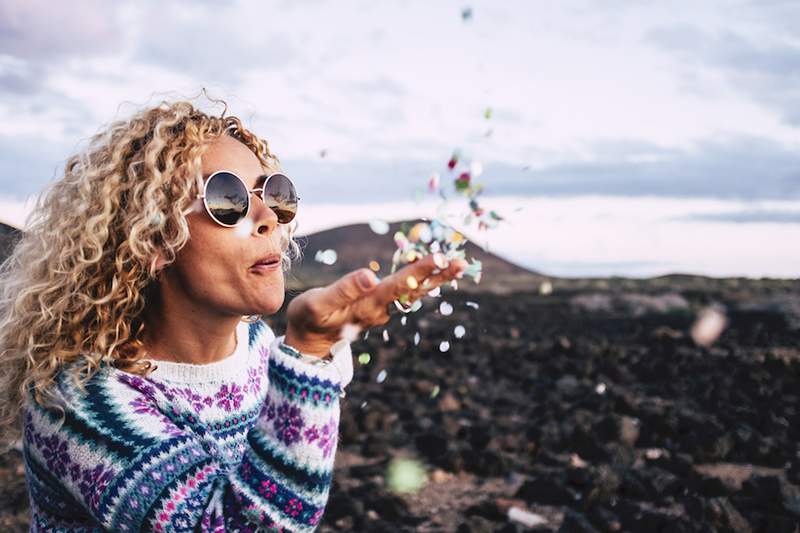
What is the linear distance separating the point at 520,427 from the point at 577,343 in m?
4.75

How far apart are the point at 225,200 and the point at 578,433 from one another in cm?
531

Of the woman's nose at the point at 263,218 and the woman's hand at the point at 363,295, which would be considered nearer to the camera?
the woman's hand at the point at 363,295

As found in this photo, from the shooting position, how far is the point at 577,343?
12.1m

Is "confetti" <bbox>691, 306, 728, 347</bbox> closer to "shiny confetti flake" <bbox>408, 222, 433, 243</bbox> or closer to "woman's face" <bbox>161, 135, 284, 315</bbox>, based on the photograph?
"shiny confetti flake" <bbox>408, 222, 433, 243</bbox>

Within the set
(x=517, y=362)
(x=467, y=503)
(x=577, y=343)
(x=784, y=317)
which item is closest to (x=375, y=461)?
(x=467, y=503)

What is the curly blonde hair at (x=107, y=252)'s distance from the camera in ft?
8.18

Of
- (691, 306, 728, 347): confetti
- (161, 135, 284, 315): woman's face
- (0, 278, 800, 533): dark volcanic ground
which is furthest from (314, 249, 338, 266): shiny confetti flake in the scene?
(691, 306, 728, 347): confetti

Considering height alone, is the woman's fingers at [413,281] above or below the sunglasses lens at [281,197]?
below

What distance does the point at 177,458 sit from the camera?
2.22 metres

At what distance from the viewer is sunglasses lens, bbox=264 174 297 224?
2562 millimetres

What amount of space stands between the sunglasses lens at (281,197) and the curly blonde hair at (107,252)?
0.13 metres

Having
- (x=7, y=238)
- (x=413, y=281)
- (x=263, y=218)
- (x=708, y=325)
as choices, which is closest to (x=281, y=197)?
(x=263, y=218)

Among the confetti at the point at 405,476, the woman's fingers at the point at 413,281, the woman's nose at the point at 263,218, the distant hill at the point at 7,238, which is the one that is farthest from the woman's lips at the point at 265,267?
the confetti at the point at 405,476

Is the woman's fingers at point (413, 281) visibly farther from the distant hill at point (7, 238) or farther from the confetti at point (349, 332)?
the distant hill at point (7, 238)
